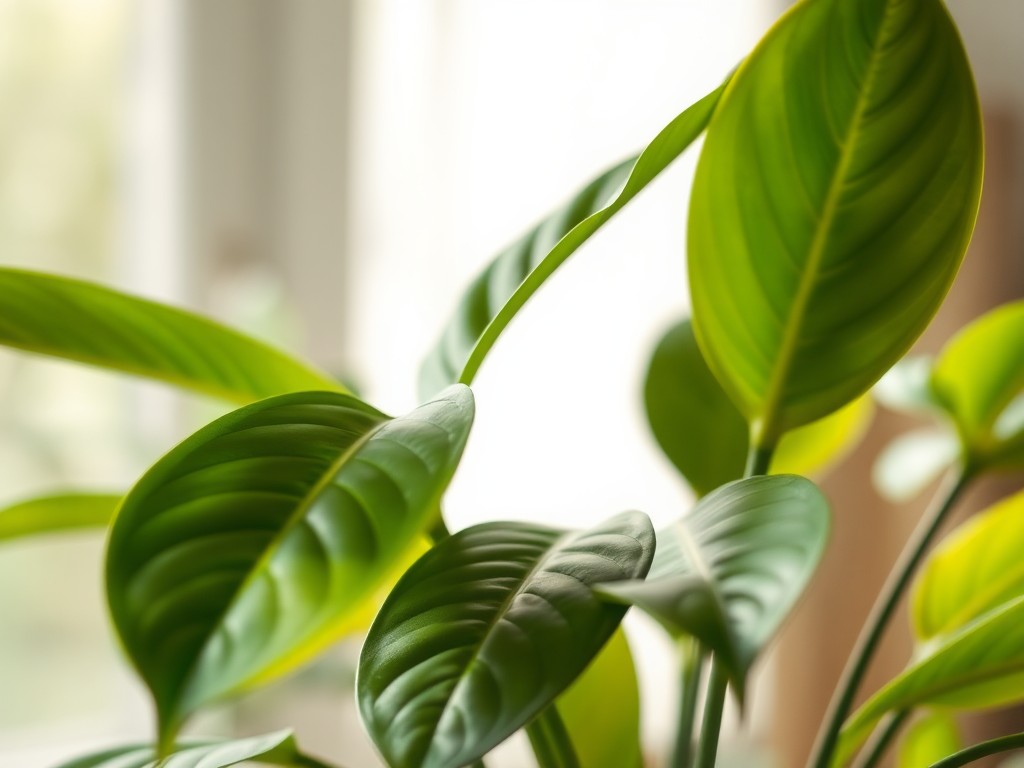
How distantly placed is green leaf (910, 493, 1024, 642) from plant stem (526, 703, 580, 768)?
26cm

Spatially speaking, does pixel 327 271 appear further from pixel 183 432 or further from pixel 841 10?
pixel 841 10

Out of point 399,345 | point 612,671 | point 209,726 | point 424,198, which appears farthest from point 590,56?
point 612,671

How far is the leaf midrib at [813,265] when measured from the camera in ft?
1.09

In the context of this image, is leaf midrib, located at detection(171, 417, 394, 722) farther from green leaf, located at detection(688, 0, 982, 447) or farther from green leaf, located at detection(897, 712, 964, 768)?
green leaf, located at detection(897, 712, 964, 768)

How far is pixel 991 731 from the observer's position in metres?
1.37

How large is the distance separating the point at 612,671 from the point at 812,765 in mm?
95

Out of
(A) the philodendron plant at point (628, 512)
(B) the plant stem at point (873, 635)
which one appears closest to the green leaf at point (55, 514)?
(A) the philodendron plant at point (628, 512)

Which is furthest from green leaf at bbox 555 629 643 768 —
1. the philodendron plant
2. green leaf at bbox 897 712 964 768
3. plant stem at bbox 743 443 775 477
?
green leaf at bbox 897 712 964 768

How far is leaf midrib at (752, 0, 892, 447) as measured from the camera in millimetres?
333

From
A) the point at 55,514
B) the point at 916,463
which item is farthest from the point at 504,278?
the point at 916,463

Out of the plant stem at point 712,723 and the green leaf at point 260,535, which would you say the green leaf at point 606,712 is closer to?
the plant stem at point 712,723

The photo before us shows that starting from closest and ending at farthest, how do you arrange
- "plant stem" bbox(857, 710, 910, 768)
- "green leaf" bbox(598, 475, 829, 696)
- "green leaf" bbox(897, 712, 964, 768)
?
1. "green leaf" bbox(598, 475, 829, 696)
2. "plant stem" bbox(857, 710, 910, 768)
3. "green leaf" bbox(897, 712, 964, 768)

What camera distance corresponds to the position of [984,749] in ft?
1.30

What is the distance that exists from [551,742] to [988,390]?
289 mm
